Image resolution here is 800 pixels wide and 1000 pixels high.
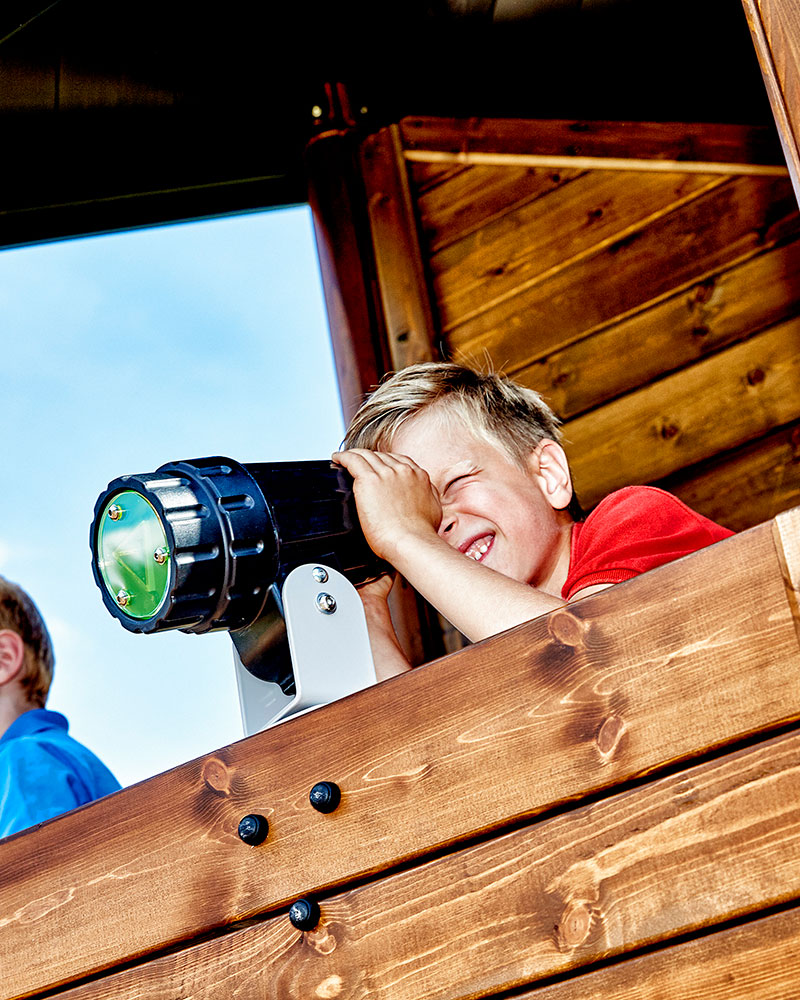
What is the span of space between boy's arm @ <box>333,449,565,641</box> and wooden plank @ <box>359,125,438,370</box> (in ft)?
3.25

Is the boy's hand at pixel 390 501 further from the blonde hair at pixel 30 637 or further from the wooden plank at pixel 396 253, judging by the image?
the blonde hair at pixel 30 637

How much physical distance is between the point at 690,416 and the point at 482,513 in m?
0.71

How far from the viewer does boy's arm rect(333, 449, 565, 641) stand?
0.91 metres

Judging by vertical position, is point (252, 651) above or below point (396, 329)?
below

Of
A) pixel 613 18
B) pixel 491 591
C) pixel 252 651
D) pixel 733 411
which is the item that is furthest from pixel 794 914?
pixel 613 18

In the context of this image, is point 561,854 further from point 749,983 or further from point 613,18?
point 613,18

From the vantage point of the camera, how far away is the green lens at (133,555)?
0.91 meters

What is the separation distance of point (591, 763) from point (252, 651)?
1.30ft

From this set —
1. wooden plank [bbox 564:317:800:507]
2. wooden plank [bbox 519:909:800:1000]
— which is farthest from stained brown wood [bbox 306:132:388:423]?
wooden plank [bbox 519:909:800:1000]

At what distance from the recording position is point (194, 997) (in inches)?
32.7

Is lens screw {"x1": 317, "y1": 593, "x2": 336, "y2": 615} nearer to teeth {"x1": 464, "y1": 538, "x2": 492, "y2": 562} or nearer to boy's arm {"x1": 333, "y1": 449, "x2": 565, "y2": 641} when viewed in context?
boy's arm {"x1": 333, "y1": 449, "x2": 565, "y2": 641}

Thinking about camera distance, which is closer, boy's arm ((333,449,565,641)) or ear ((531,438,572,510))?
boy's arm ((333,449,565,641))

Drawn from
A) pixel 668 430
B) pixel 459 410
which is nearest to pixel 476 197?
pixel 668 430

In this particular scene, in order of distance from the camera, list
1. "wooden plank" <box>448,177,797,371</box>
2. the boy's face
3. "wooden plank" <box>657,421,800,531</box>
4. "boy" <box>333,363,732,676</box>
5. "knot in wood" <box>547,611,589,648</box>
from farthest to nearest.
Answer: "wooden plank" <box>448,177,797,371</box> < "wooden plank" <box>657,421,800,531</box> < the boy's face < "boy" <box>333,363,732,676</box> < "knot in wood" <box>547,611,589,648</box>
